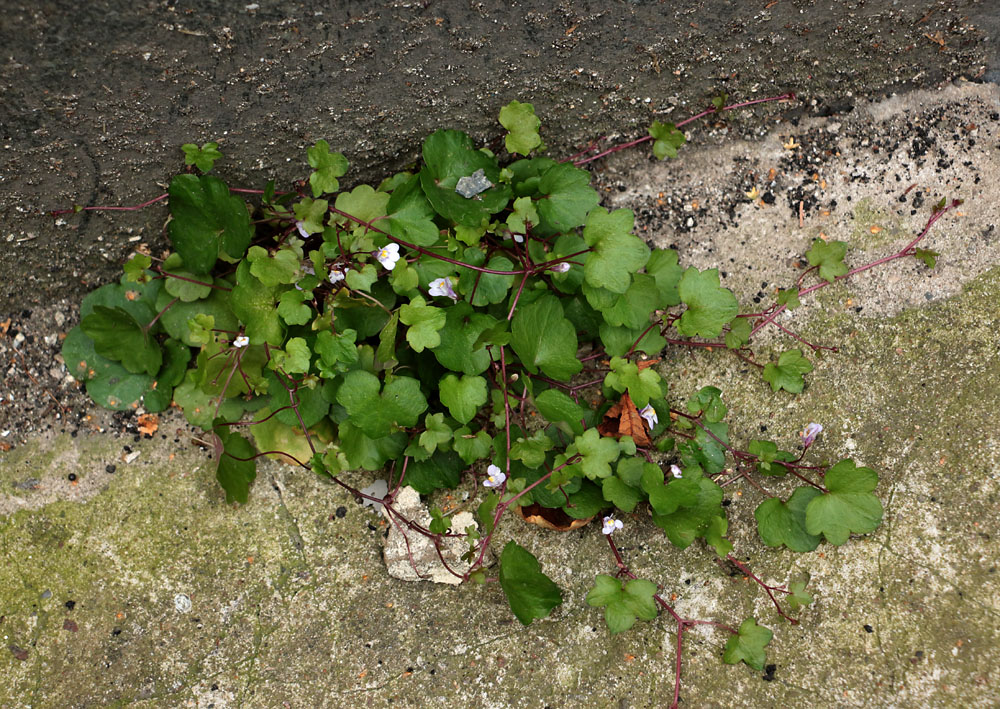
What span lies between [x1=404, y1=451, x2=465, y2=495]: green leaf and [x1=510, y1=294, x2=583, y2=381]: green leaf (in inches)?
17.0

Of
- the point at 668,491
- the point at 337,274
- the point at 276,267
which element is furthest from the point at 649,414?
the point at 276,267

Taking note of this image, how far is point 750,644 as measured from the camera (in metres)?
2.18

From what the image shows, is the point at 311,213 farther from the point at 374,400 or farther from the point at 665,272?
the point at 665,272

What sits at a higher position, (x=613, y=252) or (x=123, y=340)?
(x=613, y=252)

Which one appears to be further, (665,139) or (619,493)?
(665,139)

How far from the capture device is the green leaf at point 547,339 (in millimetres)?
2275

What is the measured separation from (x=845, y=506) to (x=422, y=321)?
55.4 inches

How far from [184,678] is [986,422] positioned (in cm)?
271

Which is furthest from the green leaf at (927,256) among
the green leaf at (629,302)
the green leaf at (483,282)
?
the green leaf at (483,282)

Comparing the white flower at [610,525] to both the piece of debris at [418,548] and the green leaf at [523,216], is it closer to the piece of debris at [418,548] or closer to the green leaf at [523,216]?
the piece of debris at [418,548]

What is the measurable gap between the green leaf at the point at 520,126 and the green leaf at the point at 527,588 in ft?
4.17

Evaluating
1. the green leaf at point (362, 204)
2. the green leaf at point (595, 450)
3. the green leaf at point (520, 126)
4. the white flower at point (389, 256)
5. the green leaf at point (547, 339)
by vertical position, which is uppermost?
the green leaf at point (520, 126)

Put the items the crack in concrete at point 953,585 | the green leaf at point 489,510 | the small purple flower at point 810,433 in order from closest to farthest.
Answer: the crack in concrete at point 953,585, the green leaf at point 489,510, the small purple flower at point 810,433

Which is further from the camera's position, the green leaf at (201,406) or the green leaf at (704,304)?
the green leaf at (201,406)
